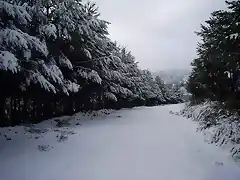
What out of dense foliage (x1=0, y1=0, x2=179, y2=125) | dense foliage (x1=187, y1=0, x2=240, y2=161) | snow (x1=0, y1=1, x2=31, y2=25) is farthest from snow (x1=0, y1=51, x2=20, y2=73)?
dense foliage (x1=187, y1=0, x2=240, y2=161)

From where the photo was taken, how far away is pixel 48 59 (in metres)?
14.0

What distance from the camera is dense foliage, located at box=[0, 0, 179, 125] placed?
8469 millimetres

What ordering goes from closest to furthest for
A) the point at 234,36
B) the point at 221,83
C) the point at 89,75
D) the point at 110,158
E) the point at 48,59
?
the point at 110,158 < the point at 234,36 < the point at 48,59 < the point at 89,75 < the point at 221,83

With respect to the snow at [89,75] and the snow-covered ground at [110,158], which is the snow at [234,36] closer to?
the snow-covered ground at [110,158]

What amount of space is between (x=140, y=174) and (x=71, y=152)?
2563mm

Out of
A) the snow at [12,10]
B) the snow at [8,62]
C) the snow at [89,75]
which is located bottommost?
the snow at [8,62]

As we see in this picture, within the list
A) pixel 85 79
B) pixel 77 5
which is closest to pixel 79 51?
pixel 85 79

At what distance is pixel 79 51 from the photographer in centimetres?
1859

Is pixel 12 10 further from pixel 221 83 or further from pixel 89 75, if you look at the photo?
pixel 221 83

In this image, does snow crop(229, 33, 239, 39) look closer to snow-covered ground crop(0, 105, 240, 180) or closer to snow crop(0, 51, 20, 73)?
snow-covered ground crop(0, 105, 240, 180)

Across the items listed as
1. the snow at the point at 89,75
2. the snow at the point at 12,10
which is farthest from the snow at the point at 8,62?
the snow at the point at 89,75

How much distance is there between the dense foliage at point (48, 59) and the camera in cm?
847

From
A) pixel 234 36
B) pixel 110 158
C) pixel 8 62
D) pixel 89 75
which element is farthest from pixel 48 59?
pixel 234 36

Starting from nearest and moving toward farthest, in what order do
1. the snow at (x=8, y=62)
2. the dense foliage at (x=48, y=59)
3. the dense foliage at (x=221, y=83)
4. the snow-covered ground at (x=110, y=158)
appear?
1. the snow-covered ground at (x=110, y=158)
2. the snow at (x=8, y=62)
3. the dense foliage at (x=48, y=59)
4. the dense foliage at (x=221, y=83)
